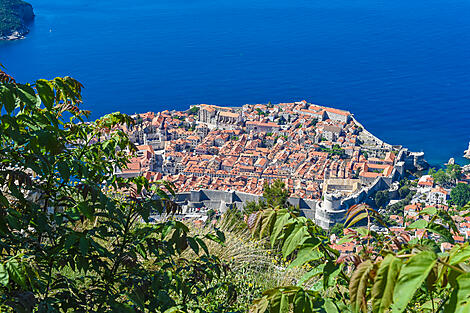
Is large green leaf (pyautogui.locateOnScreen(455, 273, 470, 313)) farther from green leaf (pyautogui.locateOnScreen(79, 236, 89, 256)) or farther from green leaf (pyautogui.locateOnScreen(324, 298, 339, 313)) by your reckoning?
green leaf (pyautogui.locateOnScreen(79, 236, 89, 256))

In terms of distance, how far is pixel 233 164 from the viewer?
61.6ft

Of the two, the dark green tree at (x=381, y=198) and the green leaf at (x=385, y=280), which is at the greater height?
the green leaf at (x=385, y=280)

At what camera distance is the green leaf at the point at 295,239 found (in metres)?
1.04

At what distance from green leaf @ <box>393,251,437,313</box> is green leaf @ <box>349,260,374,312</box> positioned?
108 millimetres

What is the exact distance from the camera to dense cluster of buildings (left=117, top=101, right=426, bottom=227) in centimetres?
1725

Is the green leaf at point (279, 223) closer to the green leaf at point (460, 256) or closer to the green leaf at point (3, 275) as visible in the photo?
the green leaf at point (460, 256)

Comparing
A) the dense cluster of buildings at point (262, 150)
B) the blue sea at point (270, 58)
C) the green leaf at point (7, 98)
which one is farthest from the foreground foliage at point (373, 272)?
the blue sea at point (270, 58)

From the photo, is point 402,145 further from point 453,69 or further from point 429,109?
point 453,69

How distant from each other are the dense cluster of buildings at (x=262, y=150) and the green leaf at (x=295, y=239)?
14.6 m

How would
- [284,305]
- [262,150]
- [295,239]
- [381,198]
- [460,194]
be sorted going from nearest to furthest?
[284,305], [295,239], [460,194], [381,198], [262,150]

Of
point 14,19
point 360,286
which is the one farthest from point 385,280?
point 14,19

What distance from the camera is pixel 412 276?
0.70m

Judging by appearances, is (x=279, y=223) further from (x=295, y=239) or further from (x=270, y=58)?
(x=270, y=58)

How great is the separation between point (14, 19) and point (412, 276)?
38.6 m
